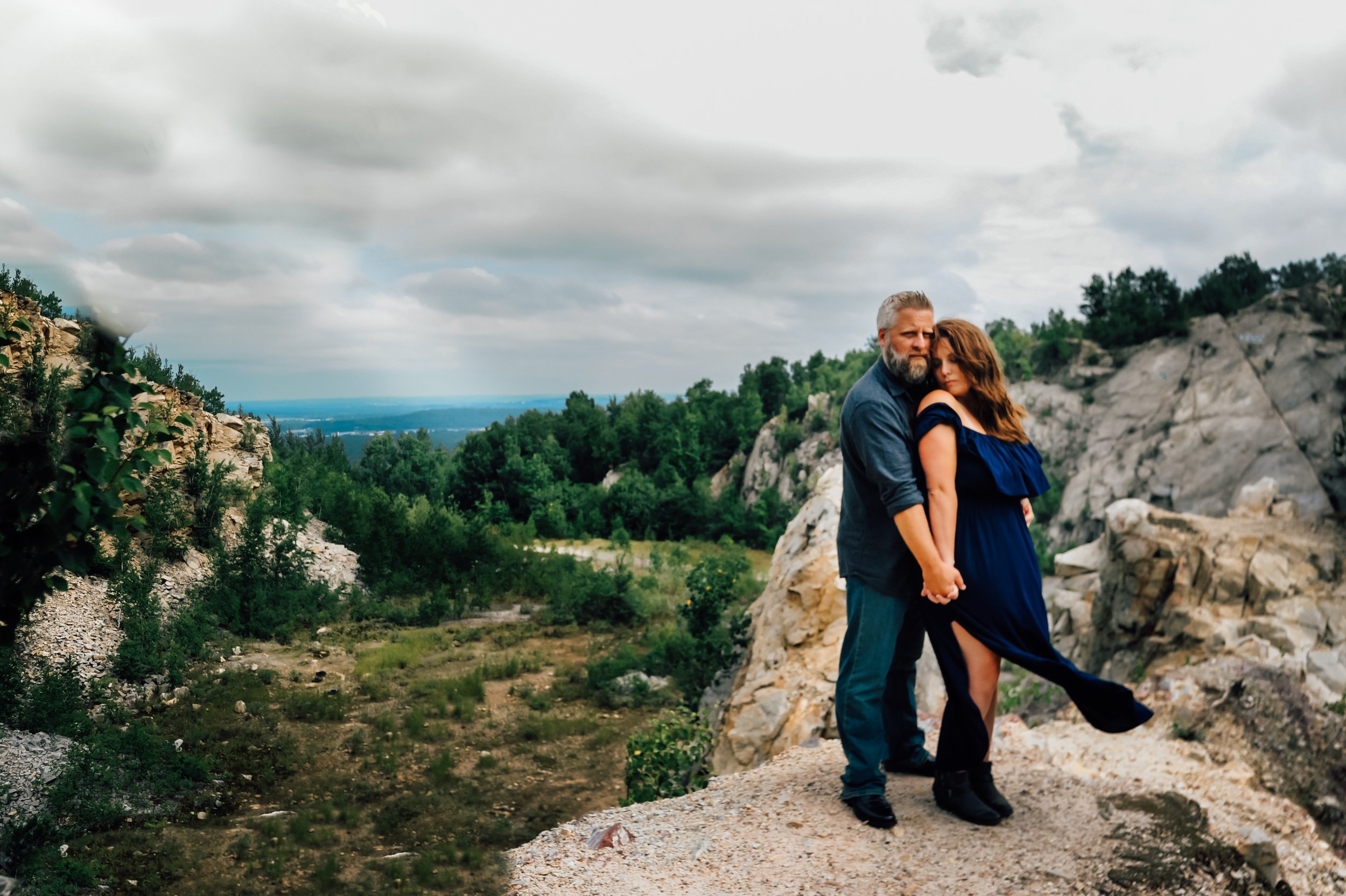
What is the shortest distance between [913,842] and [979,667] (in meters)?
0.86

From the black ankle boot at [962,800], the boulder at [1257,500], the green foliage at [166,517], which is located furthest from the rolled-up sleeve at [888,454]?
the green foliage at [166,517]

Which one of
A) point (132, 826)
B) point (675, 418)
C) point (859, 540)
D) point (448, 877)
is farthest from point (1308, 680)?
point (675, 418)

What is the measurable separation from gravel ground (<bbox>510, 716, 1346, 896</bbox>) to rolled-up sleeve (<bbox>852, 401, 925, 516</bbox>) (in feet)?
5.18

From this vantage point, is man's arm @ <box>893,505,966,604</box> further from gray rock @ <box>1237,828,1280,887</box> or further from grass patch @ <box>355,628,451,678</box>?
grass patch @ <box>355,628,451,678</box>

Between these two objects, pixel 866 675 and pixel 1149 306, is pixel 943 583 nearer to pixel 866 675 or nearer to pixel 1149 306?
pixel 866 675

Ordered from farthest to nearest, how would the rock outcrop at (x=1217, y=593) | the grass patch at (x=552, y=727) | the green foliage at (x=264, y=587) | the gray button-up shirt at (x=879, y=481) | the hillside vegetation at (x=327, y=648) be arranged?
1. the green foliage at (x=264, y=587)
2. the grass patch at (x=552, y=727)
3. the rock outcrop at (x=1217, y=593)
4. the hillside vegetation at (x=327, y=648)
5. the gray button-up shirt at (x=879, y=481)

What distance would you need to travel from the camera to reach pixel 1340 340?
518 inches

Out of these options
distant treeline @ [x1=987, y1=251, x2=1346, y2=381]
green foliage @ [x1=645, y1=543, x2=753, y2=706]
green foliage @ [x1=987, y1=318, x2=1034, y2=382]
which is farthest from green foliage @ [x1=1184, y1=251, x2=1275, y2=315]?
green foliage @ [x1=645, y1=543, x2=753, y2=706]

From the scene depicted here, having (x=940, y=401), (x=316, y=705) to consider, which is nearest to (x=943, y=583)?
(x=940, y=401)

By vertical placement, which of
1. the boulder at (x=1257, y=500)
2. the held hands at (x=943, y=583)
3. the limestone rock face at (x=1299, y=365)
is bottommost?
→ the held hands at (x=943, y=583)

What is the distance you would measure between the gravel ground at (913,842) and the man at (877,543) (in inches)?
10.7

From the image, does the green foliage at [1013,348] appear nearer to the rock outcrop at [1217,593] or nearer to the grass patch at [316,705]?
the rock outcrop at [1217,593]

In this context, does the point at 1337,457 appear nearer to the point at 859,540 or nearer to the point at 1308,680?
the point at 1308,680

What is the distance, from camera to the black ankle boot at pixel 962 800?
3.57 m
